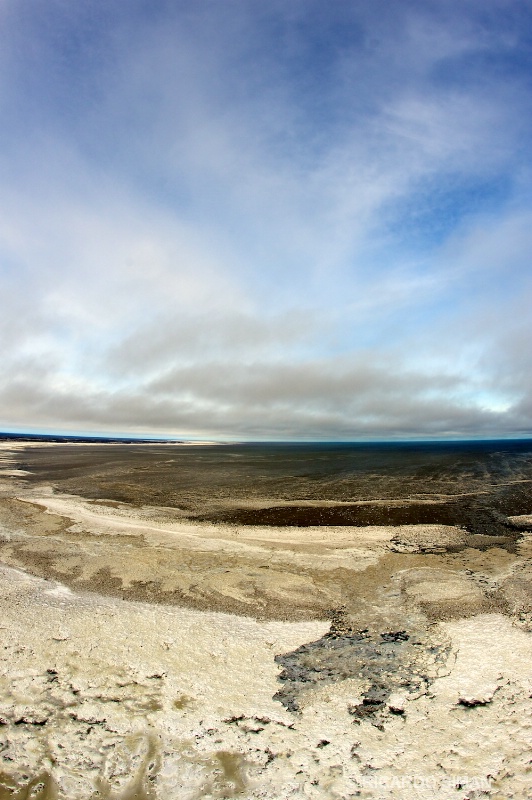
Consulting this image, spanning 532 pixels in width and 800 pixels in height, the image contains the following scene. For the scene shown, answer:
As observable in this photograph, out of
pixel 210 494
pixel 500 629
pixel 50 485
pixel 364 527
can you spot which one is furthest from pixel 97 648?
pixel 50 485

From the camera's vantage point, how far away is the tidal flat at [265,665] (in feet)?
15.7

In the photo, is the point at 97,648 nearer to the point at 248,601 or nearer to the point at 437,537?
the point at 248,601

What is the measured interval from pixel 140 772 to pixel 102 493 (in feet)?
75.3

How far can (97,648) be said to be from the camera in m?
7.31

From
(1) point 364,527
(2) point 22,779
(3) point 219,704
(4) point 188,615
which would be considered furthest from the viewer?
(1) point 364,527

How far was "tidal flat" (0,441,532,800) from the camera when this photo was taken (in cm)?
479

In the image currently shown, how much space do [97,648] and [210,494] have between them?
19022 mm

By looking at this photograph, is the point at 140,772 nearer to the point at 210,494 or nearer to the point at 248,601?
the point at 248,601

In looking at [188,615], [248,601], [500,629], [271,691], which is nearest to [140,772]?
[271,691]

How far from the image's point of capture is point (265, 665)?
6957 mm

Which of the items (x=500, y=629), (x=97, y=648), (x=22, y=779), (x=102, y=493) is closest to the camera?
(x=22, y=779)

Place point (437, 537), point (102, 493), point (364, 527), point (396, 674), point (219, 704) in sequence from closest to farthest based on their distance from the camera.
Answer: point (219, 704) < point (396, 674) < point (437, 537) < point (364, 527) < point (102, 493)

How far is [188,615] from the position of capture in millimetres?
8852

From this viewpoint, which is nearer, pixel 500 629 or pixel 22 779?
pixel 22 779
